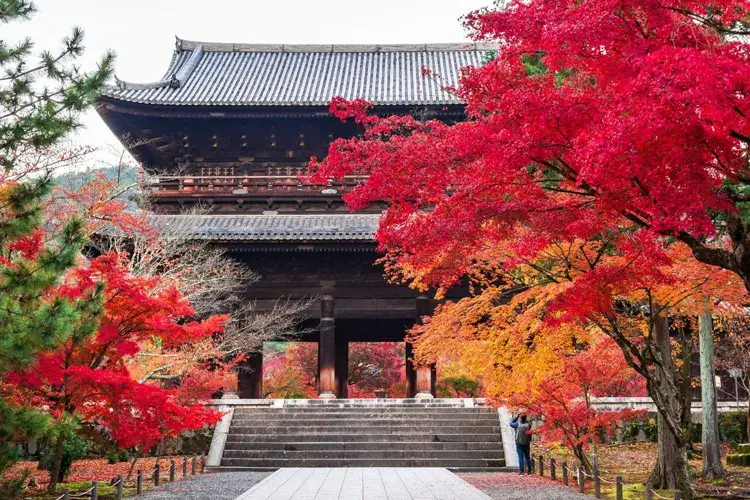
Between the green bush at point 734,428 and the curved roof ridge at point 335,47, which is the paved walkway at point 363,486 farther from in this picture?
the curved roof ridge at point 335,47

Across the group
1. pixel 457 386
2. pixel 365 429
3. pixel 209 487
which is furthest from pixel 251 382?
pixel 209 487

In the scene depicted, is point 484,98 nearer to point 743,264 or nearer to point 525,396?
point 743,264

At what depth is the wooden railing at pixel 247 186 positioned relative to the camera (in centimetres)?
2312

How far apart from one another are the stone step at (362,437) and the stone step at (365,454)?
0.58 meters

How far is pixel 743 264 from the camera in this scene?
7.59 m

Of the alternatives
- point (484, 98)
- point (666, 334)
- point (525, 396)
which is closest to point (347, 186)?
point (525, 396)

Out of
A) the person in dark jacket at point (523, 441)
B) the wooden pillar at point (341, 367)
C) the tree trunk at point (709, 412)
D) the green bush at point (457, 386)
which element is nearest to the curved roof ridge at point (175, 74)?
the wooden pillar at point (341, 367)

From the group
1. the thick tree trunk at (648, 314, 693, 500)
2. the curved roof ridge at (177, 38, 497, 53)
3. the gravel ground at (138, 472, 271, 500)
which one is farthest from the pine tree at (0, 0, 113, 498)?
the curved roof ridge at (177, 38, 497, 53)

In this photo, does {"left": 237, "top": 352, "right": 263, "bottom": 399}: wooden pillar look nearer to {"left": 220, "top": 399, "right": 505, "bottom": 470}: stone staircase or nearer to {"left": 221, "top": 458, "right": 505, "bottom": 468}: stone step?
{"left": 220, "top": 399, "right": 505, "bottom": 470}: stone staircase

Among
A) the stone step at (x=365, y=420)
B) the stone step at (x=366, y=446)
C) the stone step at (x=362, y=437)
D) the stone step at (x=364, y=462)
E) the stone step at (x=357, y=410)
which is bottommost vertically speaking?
the stone step at (x=364, y=462)

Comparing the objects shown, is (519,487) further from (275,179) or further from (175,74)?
(175,74)

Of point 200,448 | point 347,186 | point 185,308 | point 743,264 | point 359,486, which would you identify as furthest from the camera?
point 347,186

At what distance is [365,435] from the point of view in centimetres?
1841

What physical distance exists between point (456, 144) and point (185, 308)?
6.04 metres
